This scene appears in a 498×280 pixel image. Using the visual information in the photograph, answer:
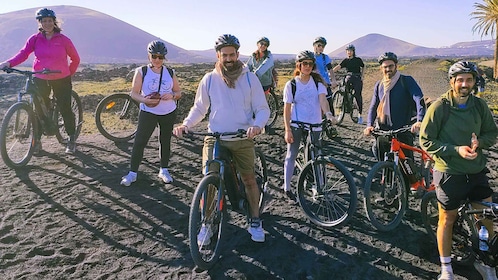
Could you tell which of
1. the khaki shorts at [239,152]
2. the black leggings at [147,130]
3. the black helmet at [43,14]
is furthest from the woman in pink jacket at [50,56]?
the khaki shorts at [239,152]

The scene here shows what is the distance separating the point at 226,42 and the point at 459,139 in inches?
93.2

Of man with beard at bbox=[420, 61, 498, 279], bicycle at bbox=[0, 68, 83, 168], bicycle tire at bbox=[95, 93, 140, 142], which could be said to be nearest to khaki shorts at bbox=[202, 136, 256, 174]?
man with beard at bbox=[420, 61, 498, 279]

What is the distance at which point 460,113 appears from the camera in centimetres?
357

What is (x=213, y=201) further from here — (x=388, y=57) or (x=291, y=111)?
(x=388, y=57)

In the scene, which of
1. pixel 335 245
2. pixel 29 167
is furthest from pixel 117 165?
pixel 335 245

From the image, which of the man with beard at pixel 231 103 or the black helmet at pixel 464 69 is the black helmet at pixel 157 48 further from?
the black helmet at pixel 464 69

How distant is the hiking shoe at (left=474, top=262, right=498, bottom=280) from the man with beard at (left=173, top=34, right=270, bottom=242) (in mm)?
2451

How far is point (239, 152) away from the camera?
425 cm

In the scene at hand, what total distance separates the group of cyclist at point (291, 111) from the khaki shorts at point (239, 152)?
0.03 ft

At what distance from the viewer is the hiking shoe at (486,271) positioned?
3.67 metres

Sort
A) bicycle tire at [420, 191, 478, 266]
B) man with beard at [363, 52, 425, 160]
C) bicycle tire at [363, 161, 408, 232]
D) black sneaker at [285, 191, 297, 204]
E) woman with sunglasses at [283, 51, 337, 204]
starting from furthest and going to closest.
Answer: black sneaker at [285, 191, 297, 204] < woman with sunglasses at [283, 51, 337, 204] < man with beard at [363, 52, 425, 160] < bicycle tire at [363, 161, 408, 232] < bicycle tire at [420, 191, 478, 266]

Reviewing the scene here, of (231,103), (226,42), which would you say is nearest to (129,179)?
A: (231,103)

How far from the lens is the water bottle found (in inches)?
144

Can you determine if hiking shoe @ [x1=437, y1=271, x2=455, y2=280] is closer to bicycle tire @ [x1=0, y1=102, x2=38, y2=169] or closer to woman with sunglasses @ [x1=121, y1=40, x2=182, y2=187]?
woman with sunglasses @ [x1=121, y1=40, x2=182, y2=187]
